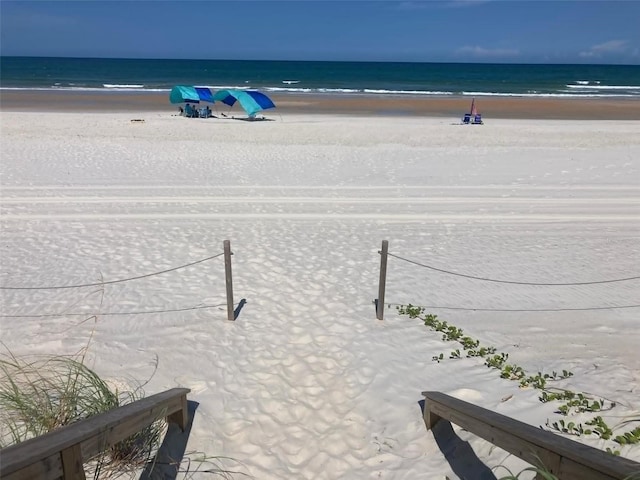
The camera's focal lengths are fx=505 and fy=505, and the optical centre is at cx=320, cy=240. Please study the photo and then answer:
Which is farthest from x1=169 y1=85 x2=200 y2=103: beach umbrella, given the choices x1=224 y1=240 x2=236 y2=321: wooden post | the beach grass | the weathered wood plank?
the weathered wood plank

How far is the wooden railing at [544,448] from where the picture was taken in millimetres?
2436

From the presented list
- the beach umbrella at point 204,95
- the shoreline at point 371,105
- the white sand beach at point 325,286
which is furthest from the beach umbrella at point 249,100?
the white sand beach at point 325,286

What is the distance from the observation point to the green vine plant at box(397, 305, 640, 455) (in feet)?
13.1

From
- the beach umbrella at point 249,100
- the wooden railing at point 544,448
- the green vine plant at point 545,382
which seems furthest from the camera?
the beach umbrella at point 249,100

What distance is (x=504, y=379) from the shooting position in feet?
16.5

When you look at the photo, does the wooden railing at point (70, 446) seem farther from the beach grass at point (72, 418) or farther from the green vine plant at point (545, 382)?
the green vine plant at point (545, 382)

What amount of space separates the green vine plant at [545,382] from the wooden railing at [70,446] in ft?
10.6

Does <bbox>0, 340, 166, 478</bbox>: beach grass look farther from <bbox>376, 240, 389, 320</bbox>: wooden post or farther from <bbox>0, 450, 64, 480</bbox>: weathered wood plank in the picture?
<bbox>376, 240, 389, 320</bbox>: wooden post

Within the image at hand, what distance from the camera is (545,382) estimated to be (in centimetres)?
490

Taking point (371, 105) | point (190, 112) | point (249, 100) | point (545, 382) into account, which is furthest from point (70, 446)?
point (371, 105)

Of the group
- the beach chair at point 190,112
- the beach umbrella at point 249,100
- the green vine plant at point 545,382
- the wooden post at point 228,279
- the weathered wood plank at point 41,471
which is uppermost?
the beach umbrella at point 249,100

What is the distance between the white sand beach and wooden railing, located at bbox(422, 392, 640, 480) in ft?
1.64

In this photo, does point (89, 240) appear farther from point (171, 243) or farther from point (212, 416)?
point (212, 416)

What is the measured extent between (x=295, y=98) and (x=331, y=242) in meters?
34.9
